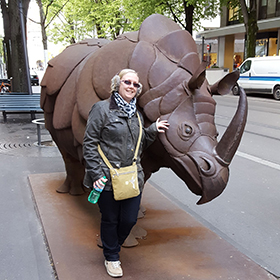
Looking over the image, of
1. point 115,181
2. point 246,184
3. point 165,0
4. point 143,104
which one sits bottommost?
point 246,184

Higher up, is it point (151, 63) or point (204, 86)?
point (151, 63)

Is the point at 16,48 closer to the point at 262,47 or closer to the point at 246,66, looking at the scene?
the point at 246,66

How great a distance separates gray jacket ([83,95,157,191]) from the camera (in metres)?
2.71

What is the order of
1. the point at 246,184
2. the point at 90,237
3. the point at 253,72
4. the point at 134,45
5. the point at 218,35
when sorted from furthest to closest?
the point at 218,35, the point at 253,72, the point at 246,184, the point at 90,237, the point at 134,45

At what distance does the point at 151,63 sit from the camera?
308 centimetres

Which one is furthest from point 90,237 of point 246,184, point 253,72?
point 253,72

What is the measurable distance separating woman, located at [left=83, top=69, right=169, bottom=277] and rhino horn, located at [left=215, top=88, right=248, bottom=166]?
47 centimetres

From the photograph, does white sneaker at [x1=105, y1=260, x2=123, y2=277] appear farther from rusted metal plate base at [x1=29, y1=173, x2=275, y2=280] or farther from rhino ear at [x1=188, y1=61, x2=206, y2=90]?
rhino ear at [x1=188, y1=61, x2=206, y2=90]

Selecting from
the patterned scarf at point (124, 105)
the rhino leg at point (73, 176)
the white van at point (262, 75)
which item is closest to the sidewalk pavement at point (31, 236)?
the rhino leg at point (73, 176)

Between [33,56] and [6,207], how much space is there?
208 ft

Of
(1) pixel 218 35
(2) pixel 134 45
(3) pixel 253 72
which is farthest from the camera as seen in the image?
(1) pixel 218 35

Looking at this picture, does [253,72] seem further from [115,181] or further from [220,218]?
[115,181]

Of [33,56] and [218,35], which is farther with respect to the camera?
[33,56]

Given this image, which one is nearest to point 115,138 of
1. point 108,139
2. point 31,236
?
point 108,139
